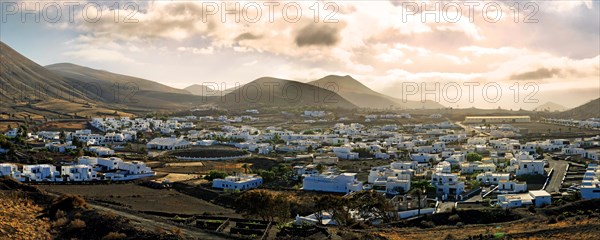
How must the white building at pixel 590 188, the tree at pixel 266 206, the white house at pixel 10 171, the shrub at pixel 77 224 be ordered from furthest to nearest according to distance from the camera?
the white house at pixel 10 171 < the white building at pixel 590 188 < the tree at pixel 266 206 < the shrub at pixel 77 224

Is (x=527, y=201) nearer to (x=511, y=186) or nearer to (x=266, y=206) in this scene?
(x=511, y=186)

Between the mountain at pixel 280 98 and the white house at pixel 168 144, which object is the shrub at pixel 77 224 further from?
the mountain at pixel 280 98

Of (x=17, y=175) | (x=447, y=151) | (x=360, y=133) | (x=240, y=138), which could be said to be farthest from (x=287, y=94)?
(x=17, y=175)

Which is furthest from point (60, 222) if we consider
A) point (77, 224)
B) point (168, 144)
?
point (168, 144)

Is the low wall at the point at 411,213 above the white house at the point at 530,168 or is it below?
below

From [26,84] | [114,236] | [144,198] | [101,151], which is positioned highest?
[26,84]

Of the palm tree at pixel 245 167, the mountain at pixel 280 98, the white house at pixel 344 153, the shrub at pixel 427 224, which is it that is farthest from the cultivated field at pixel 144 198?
the mountain at pixel 280 98
